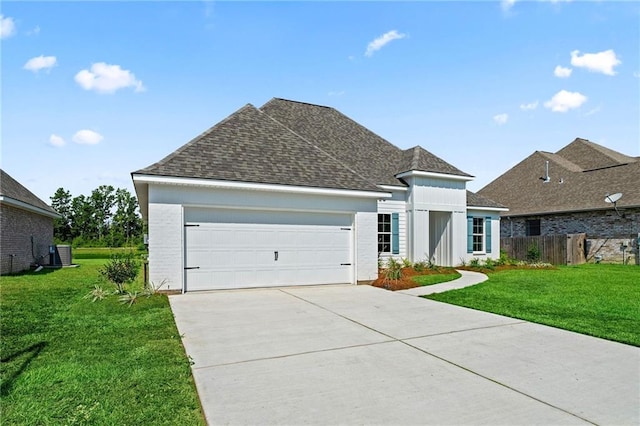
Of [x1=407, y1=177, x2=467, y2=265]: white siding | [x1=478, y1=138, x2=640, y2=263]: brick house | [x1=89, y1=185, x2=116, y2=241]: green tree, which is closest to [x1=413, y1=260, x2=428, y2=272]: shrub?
[x1=407, y1=177, x2=467, y2=265]: white siding

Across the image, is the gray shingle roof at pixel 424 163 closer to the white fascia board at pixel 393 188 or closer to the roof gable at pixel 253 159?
the white fascia board at pixel 393 188

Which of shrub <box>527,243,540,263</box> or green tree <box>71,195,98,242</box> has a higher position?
green tree <box>71,195,98,242</box>

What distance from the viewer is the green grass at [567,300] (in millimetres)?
6422

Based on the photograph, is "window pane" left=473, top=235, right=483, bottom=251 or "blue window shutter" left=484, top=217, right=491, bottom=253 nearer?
"window pane" left=473, top=235, right=483, bottom=251

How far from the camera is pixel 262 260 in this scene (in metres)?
10.8

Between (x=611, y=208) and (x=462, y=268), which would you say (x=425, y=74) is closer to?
(x=462, y=268)

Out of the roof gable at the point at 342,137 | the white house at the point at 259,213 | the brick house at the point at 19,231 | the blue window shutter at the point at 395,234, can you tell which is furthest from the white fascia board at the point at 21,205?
the blue window shutter at the point at 395,234

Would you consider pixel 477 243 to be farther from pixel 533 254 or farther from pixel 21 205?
pixel 21 205

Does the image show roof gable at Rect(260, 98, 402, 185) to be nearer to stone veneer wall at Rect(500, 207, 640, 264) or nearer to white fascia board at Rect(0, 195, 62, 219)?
white fascia board at Rect(0, 195, 62, 219)

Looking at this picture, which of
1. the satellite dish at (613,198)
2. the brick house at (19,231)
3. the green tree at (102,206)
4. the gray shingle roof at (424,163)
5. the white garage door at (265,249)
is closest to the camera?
the white garage door at (265,249)

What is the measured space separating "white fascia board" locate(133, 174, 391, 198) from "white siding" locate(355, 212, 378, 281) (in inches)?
27.8

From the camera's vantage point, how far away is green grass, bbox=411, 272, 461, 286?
11967mm

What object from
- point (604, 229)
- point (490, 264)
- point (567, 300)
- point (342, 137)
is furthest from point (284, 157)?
point (604, 229)

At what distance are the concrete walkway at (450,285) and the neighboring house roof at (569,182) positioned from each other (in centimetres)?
1137
